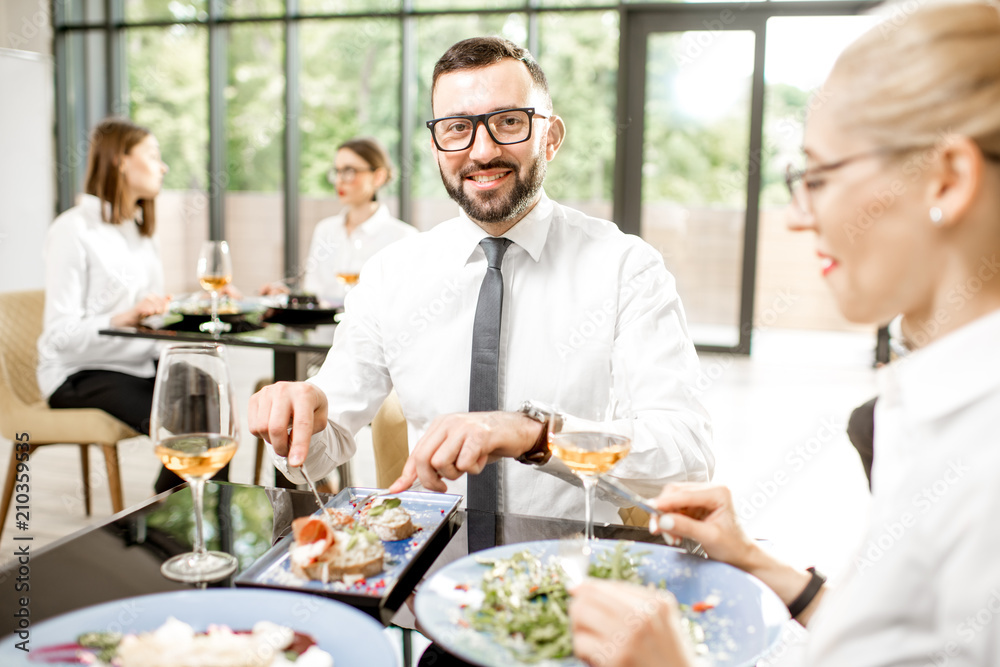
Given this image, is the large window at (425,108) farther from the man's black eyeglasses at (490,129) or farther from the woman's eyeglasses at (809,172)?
the woman's eyeglasses at (809,172)

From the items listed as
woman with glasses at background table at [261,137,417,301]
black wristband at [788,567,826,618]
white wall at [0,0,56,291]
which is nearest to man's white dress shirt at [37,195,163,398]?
woman with glasses at background table at [261,137,417,301]

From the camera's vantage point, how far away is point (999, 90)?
639 mm

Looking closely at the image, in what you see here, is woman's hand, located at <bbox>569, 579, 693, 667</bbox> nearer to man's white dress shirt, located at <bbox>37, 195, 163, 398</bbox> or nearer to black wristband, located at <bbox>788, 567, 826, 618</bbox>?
black wristband, located at <bbox>788, 567, 826, 618</bbox>

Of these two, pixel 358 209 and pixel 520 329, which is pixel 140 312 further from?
pixel 520 329

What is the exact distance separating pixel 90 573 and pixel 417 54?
21.2 ft

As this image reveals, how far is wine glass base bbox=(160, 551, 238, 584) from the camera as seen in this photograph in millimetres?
1007

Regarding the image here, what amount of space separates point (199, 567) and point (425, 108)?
20.6ft

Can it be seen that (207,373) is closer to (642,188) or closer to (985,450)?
(985,450)

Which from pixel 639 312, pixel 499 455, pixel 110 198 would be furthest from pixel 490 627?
pixel 110 198

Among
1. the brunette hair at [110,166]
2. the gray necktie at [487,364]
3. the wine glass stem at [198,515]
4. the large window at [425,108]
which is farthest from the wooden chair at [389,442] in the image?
the large window at [425,108]

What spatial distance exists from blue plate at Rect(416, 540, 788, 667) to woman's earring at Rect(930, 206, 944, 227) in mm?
430

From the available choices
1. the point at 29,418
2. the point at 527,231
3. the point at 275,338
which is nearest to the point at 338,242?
the point at 275,338

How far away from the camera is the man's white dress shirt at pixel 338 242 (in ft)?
13.9

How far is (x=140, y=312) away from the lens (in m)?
2.97
